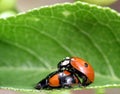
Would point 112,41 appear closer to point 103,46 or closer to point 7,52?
point 103,46

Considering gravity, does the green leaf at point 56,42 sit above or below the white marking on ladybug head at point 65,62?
above

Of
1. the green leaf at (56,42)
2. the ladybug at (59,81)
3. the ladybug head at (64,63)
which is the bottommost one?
the ladybug at (59,81)

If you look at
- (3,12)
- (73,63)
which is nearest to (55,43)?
(73,63)

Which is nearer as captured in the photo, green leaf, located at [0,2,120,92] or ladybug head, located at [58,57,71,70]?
green leaf, located at [0,2,120,92]

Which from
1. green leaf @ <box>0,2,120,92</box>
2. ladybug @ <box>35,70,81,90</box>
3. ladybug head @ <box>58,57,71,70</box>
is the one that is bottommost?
ladybug @ <box>35,70,81,90</box>

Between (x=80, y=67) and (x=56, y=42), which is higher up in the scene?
(x=56, y=42)

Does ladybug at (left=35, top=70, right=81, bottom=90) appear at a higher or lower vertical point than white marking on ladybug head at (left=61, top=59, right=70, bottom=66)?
lower
